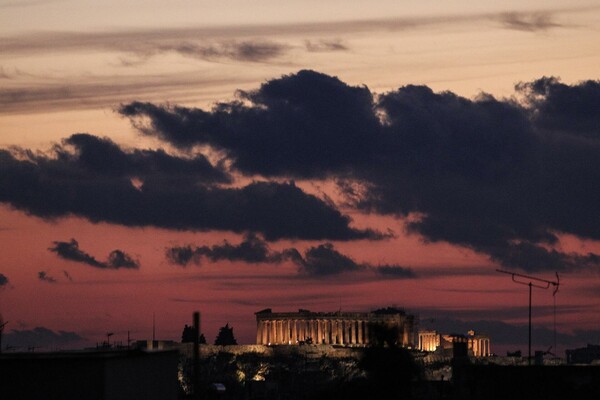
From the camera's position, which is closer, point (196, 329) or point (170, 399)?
point (196, 329)

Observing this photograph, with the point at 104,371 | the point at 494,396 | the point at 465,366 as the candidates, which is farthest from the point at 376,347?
the point at 104,371

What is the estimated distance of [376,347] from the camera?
120 m

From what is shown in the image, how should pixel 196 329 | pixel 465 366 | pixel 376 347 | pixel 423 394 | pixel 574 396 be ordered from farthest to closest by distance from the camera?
1. pixel 423 394
2. pixel 376 347
3. pixel 465 366
4. pixel 574 396
5. pixel 196 329

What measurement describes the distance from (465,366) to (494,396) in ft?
30.1

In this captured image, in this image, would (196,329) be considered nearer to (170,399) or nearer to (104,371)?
(104,371)

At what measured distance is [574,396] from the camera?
89625mm

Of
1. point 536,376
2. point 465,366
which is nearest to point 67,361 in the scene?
point 536,376

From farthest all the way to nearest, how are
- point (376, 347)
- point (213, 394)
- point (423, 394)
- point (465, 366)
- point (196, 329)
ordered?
1. point (423, 394)
2. point (376, 347)
3. point (465, 366)
4. point (213, 394)
5. point (196, 329)

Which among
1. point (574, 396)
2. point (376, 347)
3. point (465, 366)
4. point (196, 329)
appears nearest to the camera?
point (196, 329)

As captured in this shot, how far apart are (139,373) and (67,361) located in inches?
156

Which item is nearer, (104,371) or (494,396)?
(104,371)

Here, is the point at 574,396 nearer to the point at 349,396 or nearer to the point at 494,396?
the point at 494,396

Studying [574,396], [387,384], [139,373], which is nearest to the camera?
[139,373]

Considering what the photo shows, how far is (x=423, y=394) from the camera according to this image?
13538 cm
